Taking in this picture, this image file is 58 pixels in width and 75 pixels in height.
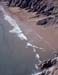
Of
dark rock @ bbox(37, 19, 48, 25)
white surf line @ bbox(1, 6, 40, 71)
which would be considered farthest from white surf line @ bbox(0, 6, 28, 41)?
dark rock @ bbox(37, 19, 48, 25)

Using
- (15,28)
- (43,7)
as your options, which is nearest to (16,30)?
(15,28)

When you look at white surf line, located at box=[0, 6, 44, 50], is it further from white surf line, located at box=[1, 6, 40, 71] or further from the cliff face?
the cliff face

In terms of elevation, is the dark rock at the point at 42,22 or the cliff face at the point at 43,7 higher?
the dark rock at the point at 42,22

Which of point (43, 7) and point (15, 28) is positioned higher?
point (15, 28)

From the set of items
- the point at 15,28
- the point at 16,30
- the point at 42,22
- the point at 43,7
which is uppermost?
the point at 16,30

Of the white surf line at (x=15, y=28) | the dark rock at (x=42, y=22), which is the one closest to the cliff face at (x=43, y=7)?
the dark rock at (x=42, y=22)

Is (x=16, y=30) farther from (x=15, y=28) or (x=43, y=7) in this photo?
(x=43, y=7)

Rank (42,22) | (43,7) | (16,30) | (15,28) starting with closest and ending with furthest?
(16,30) < (15,28) < (42,22) < (43,7)

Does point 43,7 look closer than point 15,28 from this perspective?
No

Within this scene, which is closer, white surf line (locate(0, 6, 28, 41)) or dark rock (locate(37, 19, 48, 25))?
white surf line (locate(0, 6, 28, 41))

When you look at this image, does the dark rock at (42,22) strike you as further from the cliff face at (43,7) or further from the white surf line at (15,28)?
the white surf line at (15,28)

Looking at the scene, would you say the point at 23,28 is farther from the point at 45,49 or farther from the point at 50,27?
the point at 45,49
